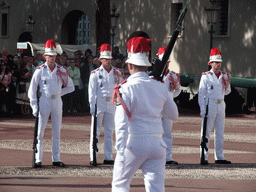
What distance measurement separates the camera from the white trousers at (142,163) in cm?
614

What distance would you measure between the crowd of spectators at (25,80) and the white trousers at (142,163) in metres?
15.1

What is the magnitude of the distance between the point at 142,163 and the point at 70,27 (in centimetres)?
3186

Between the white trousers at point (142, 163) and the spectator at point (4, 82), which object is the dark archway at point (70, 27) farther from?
the white trousers at point (142, 163)

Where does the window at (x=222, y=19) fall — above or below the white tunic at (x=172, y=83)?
above

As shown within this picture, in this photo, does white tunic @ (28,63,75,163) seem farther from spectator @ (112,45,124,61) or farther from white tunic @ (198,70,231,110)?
spectator @ (112,45,124,61)

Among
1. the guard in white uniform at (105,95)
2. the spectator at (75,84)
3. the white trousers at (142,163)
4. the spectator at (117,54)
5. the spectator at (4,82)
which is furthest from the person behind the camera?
the spectator at (117,54)

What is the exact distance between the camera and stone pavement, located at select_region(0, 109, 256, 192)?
917 centimetres

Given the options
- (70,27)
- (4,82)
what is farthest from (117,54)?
(70,27)

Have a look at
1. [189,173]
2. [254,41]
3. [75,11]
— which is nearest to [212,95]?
[189,173]

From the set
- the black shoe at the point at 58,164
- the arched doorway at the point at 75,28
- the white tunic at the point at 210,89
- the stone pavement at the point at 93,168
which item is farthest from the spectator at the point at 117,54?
the black shoe at the point at 58,164

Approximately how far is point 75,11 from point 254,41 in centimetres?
1251

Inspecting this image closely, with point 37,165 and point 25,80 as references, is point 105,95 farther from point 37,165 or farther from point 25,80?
point 25,80

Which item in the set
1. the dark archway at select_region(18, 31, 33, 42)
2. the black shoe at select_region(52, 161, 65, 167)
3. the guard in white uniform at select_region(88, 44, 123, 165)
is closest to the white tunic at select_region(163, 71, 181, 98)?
the guard in white uniform at select_region(88, 44, 123, 165)

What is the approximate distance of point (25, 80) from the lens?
21.7 m
